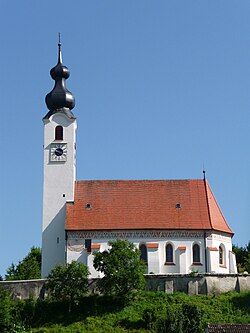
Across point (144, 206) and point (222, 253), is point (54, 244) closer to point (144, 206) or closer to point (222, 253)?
point (144, 206)

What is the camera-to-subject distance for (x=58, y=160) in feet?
205

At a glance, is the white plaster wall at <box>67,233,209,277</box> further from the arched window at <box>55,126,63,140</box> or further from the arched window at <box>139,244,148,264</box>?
the arched window at <box>55,126,63,140</box>

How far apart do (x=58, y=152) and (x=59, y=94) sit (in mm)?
4593

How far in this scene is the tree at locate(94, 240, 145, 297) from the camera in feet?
168

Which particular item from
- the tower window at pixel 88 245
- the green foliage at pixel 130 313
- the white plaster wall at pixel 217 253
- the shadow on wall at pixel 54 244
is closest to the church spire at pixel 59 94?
the shadow on wall at pixel 54 244

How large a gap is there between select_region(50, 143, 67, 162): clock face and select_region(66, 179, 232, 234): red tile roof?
2.50 meters

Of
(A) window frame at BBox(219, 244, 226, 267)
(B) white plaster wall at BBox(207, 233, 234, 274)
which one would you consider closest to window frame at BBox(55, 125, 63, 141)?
(B) white plaster wall at BBox(207, 233, 234, 274)

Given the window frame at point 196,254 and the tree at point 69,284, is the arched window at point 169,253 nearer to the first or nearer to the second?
the window frame at point 196,254

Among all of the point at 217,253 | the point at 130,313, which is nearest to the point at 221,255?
the point at 217,253

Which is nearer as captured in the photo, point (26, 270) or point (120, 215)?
point (120, 215)

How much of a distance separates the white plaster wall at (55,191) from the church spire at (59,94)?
829 millimetres

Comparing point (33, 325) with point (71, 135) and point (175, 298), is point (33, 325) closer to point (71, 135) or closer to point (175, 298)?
point (175, 298)

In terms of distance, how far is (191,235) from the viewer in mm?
60656

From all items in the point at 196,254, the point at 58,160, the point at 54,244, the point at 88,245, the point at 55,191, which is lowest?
the point at 196,254
